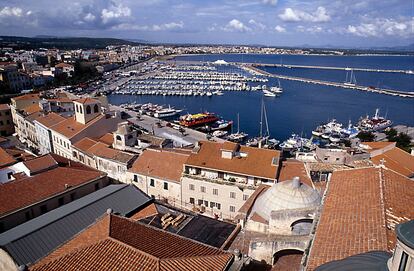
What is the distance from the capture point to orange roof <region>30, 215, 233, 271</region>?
43.5 ft

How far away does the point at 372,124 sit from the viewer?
3287 inches

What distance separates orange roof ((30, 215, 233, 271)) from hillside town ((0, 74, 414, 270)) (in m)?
0.06

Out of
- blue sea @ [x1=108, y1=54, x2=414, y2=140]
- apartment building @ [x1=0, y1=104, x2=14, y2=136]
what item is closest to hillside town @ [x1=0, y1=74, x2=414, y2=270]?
apartment building @ [x1=0, y1=104, x2=14, y2=136]

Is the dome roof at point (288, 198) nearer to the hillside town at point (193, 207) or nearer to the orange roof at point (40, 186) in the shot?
the hillside town at point (193, 207)

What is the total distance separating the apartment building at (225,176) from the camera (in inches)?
1272

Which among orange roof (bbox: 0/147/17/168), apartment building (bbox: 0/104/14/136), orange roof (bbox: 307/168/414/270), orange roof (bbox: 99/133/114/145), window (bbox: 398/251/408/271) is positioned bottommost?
apartment building (bbox: 0/104/14/136)

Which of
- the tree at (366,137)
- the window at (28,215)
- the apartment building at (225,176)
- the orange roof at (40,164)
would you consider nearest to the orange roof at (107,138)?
the orange roof at (40,164)

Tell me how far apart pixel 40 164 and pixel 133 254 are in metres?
21.9

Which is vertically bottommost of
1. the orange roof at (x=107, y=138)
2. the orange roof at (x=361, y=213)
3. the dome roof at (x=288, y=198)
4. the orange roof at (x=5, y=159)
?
the orange roof at (x=107, y=138)

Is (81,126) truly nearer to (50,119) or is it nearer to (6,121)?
(50,119)

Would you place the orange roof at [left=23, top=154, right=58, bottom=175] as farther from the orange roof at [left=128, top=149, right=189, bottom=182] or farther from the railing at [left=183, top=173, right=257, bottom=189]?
the railing at [left=183, top=173, right=257, bottom=189]

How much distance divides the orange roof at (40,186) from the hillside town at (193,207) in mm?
87

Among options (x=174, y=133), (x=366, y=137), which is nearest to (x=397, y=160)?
(x=366, y=137)

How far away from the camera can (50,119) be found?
53188mm
